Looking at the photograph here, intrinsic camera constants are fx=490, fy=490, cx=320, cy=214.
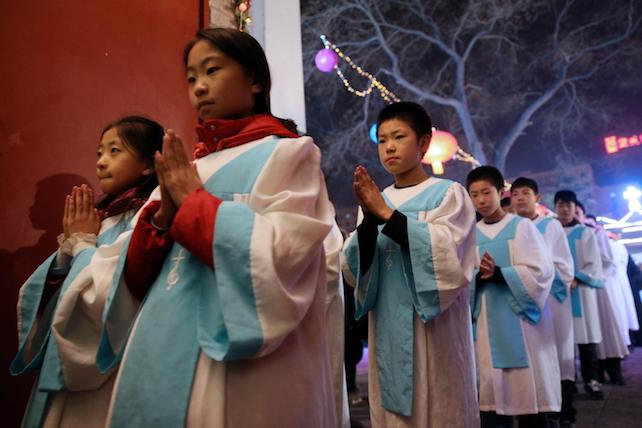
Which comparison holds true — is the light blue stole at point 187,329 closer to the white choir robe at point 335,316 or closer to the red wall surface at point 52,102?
the white choir robe at point 335,316

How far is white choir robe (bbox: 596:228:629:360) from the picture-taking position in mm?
6102

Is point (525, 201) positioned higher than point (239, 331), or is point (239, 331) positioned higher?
point (525, 201)

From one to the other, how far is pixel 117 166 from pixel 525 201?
13.0 feet

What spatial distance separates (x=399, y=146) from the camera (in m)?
2.56

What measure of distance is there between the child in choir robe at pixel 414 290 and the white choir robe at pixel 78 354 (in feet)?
3.86

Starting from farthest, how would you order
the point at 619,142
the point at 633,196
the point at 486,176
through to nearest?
the point at 619,142 → the point at 633,196 → the point at 486,176

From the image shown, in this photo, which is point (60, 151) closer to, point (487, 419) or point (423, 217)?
point (423, 217)

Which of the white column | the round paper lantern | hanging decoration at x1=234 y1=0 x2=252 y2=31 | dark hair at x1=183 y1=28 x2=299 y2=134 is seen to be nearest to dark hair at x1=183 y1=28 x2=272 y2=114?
dark hair at x1=183 y1=28 x2=299 y2=134

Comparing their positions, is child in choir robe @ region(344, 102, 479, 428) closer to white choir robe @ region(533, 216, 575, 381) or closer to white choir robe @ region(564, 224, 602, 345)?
white choir robe @ region(533, 216, 575, 381)

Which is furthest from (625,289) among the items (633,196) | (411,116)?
(411,116)

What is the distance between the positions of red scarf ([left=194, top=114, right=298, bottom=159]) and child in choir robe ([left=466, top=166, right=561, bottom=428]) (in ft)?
7.37

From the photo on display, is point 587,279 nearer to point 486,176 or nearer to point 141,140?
point 486,176

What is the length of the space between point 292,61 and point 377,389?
4012mm

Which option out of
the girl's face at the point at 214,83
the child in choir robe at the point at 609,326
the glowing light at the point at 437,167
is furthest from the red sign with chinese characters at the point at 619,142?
the girl's face at the point at 214,83
